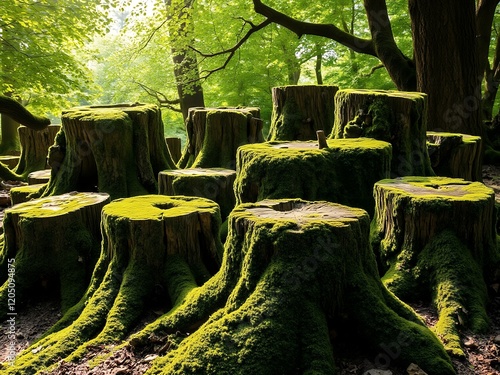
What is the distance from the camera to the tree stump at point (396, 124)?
21.0 ft

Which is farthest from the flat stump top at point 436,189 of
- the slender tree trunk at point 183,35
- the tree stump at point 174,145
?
the slender tree trunk at point 183,35

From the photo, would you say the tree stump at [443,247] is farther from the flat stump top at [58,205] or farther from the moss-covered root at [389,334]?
the flat stump top at [58,205]

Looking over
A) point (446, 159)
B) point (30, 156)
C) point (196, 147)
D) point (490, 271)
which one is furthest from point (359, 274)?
point (30, 156)

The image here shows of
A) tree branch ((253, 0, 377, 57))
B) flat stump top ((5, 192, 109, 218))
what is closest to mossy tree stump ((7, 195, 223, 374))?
flat stump top ((5, 192, 109, 218))

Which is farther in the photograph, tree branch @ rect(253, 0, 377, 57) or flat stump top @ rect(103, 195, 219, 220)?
tree branch @ rect(253, 0, 377, 57)

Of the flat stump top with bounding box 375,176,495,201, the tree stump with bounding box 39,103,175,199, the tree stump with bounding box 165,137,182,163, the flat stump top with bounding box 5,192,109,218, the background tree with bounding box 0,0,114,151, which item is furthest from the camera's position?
the tree stump with bounding box 165,137,182,163

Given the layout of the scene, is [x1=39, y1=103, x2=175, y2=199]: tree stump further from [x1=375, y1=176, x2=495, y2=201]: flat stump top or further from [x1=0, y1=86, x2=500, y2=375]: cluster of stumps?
[x1=375, y1=176, x2=495, y2=201]: flat stump top

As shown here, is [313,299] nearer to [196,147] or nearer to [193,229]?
[193,229]

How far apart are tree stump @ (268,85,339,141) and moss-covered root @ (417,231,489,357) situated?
188 inches

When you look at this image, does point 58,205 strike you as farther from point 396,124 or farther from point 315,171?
point 396,124

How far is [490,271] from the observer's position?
15.5 ft

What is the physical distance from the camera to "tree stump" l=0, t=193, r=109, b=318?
5648mm

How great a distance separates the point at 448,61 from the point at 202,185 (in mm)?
5755

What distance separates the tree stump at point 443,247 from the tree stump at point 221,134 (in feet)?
13.5
